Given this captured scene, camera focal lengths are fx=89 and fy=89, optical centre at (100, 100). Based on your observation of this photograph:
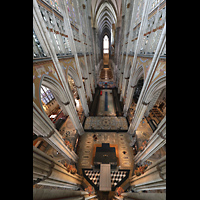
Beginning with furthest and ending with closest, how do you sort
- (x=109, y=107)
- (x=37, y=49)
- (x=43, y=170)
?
1. (x=109, y=107)
2. (x=37, y=49)
3. (x=43, y=170)

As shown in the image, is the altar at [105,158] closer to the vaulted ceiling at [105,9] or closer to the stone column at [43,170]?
the stone column at [43,170]

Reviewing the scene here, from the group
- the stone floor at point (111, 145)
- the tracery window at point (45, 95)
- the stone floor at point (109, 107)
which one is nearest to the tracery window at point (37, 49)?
the stone floor at point (111, 145)

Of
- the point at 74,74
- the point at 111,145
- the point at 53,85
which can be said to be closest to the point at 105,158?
the point at 111,145

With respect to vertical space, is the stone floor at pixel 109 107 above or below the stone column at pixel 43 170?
above

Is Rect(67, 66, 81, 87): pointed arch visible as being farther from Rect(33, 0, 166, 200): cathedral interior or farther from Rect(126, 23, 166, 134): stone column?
Rect(126, 23, 166, 134): stone column

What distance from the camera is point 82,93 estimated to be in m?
10.2

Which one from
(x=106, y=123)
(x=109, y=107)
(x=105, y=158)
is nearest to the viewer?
(x=105, y=158)

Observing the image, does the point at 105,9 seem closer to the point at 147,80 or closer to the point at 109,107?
the point at 109,107
